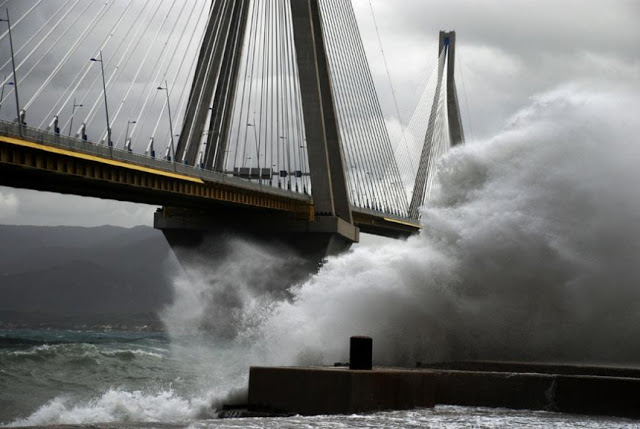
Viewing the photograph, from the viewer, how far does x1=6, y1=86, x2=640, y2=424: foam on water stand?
612 inches

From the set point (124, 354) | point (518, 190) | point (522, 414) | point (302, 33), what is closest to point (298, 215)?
point (302, 33)

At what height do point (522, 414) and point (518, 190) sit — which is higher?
point (518, 190)

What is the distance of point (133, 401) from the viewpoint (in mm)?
14312

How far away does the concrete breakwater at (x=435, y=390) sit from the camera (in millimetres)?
11188

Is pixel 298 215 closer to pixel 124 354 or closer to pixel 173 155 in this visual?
pixel 173 155

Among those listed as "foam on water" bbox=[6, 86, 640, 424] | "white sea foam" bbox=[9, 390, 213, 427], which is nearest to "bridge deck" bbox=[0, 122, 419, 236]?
"foam on water" bbox=[6, 86, 640, 424]

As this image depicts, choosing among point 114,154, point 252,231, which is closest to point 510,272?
point 114,154

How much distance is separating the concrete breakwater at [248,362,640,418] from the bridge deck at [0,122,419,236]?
18.0 m

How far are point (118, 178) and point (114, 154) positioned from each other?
717 mm

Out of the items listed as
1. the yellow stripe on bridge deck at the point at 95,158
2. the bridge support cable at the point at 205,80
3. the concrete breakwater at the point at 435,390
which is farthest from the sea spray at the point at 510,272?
the bridge support cable at the point at 205,80

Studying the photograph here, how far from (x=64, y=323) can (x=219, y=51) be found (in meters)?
119

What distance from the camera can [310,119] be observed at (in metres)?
43.5

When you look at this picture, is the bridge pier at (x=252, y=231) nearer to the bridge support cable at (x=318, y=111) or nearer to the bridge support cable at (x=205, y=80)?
the bridge support cable at (x=318, y=111)

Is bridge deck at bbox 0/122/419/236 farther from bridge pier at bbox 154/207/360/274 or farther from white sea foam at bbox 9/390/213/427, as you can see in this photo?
white sea foam at bbox 9/390/213/427
